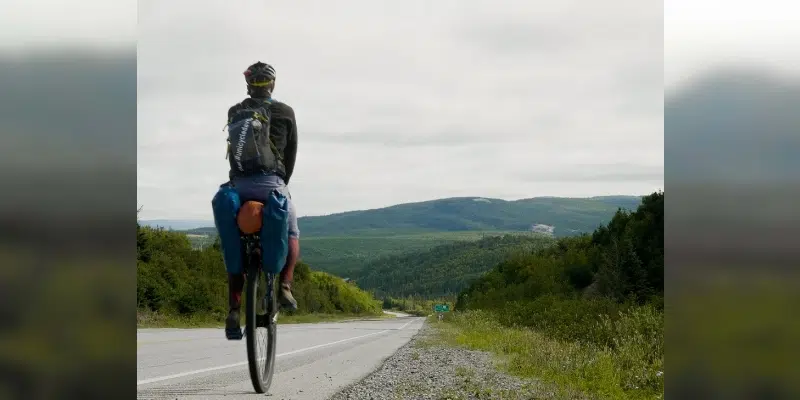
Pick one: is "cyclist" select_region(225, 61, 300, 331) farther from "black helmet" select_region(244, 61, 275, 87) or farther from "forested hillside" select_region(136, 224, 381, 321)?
"forested hillside" select_region(136, 224, 381, 321)

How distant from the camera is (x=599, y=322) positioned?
457 inches

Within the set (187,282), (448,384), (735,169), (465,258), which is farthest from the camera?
(465,258)

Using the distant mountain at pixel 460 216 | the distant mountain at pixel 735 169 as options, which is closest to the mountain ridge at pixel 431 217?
the distant mountain at pixel 460 216

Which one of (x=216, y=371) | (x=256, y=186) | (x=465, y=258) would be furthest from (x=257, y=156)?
(x=465, y=258)

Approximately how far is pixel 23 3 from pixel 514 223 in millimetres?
65824

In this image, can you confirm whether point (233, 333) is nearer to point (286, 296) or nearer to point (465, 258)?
point (286, 296)

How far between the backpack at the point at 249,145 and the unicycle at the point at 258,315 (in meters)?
0.53

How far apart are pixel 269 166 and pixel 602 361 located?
4603 millimetres

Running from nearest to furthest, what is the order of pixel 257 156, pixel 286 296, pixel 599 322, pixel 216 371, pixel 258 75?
1. pixel 257 156
2. pixel 258 75
3. pixel 286 296
4. pixel 216 371
5. pixel 599 322

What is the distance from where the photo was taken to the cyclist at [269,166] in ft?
16.6

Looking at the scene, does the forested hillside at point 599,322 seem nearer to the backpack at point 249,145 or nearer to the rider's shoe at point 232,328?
the rider's shoe at point 232,328

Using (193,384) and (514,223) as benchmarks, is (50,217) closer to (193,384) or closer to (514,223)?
(193,384)

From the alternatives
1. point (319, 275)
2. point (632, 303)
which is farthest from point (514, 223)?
point (319, 275)

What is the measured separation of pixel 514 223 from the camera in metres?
69.1
